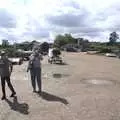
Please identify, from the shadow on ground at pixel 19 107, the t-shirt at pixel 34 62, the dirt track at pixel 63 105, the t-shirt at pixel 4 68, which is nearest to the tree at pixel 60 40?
the dirt track at pixel 63 105

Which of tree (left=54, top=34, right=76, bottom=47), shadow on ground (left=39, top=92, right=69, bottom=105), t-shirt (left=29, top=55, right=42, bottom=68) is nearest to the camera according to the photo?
shadow on ground (left=39, top=92, right=69, bottom=105)

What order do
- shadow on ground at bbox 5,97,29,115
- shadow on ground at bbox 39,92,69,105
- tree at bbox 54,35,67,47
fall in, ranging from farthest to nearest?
tree at bbox 54,35,67,47, shadow on ground at bbox 39,92,69,105, shadow on ground at bbox 5,97,29,115

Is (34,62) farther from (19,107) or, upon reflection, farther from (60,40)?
(60,40)

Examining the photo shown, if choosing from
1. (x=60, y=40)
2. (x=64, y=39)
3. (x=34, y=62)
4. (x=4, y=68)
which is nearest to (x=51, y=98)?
(x=34, y=62)

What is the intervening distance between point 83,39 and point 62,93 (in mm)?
152571

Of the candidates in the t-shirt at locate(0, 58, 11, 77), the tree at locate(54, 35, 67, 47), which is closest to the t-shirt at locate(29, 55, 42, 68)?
the t-shirt at locate(0, 58, 11, 77)

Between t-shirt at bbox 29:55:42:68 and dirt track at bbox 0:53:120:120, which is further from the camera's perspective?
t-shirt at bbox 29:55:42:68

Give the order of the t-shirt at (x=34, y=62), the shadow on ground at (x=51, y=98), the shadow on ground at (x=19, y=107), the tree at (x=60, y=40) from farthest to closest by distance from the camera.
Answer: the tree at (x=60, y=40), the t-shirt at (x=34, y=62), the shadow on ground at (x=51, y=98), the shadow on ground at (x=19, y=107)

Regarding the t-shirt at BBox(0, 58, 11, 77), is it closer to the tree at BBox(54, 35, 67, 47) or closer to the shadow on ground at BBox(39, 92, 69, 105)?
the shadow on ground at BBox(39, 92, 69, 105)

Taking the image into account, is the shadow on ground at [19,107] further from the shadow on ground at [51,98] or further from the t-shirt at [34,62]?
the t-shirt at [34,62]

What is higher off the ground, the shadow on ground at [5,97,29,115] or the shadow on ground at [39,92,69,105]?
the shadow on ground at [5,97,29,115]

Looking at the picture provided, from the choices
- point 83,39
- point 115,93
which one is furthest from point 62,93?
point 83,39

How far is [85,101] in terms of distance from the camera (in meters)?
12.3

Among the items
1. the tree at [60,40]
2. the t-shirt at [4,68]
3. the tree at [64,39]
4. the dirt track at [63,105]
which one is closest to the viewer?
the dirt track at [63,105]
